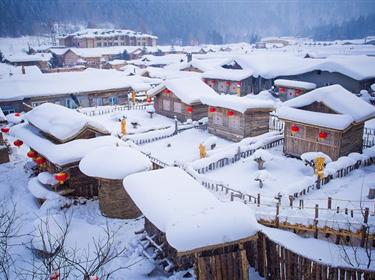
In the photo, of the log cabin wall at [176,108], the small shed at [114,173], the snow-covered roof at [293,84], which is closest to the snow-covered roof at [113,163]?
the small shed at [114,173]

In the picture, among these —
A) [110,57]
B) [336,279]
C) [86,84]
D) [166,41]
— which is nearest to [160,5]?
[166,41]

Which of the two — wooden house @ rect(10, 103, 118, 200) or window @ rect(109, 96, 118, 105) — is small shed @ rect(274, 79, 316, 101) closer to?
window @ rect(109, 96, 118, 105)

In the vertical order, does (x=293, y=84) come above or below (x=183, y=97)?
above

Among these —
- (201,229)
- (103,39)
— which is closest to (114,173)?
(201,229)

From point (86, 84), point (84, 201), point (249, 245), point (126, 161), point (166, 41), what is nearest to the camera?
point (249, 245)

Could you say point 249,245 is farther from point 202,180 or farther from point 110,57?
point 110,57

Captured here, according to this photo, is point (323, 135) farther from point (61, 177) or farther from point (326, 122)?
point (61, 177)

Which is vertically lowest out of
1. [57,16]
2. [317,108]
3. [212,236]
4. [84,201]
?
[84,201]
